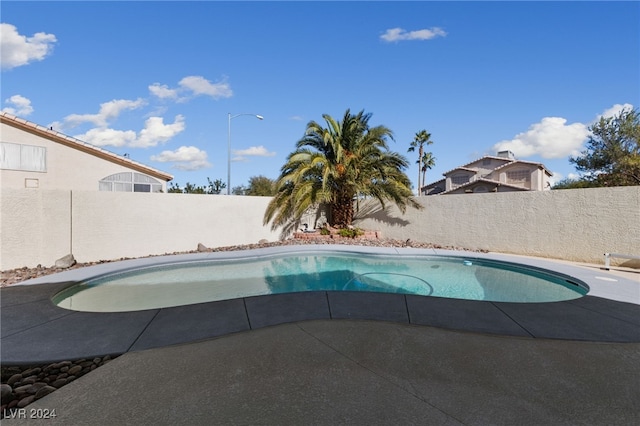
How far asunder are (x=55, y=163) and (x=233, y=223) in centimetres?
986

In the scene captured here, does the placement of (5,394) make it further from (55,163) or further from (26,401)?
(55,163)

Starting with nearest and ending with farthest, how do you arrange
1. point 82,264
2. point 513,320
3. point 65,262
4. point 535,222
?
point 513,320 → point 65,262 → point 82,264 → point 535,222

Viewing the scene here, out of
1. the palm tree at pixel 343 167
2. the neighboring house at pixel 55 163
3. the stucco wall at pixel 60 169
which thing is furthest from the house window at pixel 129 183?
the palm tree at pixel 343 167

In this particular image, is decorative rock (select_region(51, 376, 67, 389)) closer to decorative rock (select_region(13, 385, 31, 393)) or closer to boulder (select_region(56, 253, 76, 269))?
decorative rock (select_region(13, 385, 31, 393))

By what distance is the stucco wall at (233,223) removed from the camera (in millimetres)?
8102

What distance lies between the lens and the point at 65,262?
8227mm

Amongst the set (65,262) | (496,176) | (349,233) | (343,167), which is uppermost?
(496,176)

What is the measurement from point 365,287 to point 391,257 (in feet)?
11.2

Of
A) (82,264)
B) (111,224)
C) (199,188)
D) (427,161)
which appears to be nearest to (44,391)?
(82,264)

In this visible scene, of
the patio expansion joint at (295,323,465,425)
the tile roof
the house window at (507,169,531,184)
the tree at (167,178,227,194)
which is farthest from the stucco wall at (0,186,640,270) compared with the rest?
the house window at (507,169,531,184)

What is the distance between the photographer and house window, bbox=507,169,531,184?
31109 millimetres

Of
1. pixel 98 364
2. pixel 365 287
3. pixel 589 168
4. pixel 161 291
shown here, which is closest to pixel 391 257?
pixel 365 287

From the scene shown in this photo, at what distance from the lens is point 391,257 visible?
1004cm

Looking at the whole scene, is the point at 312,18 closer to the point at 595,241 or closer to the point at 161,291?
the point at 161,291
